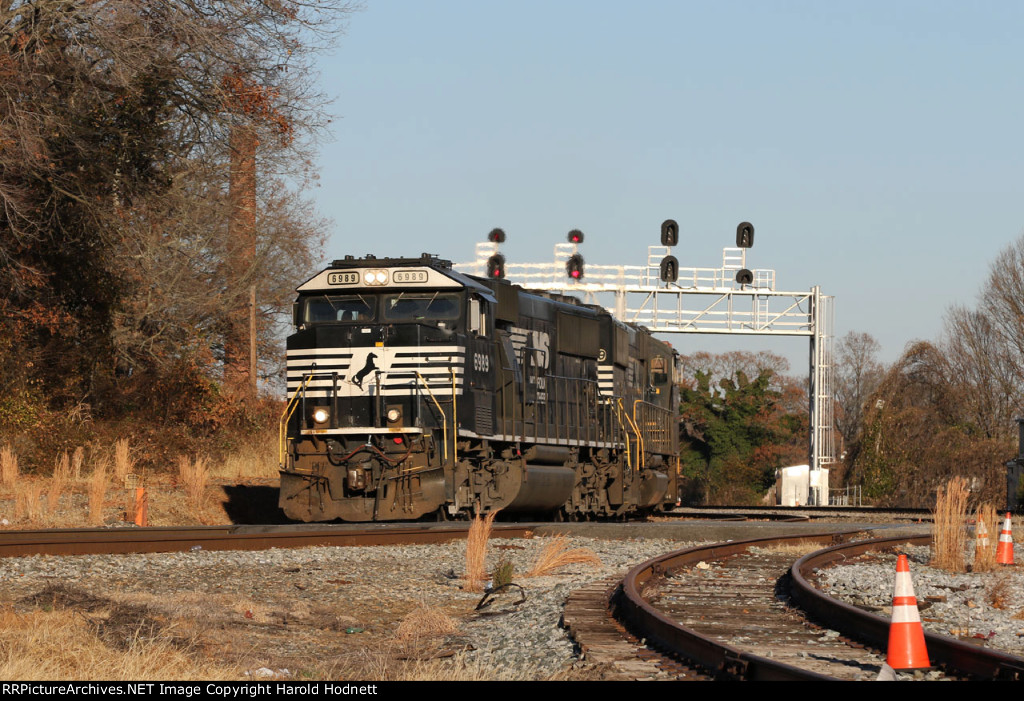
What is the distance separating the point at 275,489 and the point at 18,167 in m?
7.89

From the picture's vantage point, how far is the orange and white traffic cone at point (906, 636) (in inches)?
251

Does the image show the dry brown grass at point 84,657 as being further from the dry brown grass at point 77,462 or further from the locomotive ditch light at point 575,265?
the locomotive ditch light at point 575,265

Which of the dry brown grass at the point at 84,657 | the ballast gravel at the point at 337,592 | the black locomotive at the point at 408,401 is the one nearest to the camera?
the dry brown grass at the point at 84,657

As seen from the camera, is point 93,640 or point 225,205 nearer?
point 93,640

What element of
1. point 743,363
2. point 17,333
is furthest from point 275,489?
point 743,363

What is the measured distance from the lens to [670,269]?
45.8 meters

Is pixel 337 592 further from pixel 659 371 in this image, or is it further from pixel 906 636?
pixel 659 371

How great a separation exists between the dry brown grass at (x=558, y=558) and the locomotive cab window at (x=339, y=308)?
16.8 feet

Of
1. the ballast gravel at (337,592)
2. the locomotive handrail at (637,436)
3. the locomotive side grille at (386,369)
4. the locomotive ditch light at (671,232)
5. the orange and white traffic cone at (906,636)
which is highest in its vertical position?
the locomotive ditch light at (671,232)

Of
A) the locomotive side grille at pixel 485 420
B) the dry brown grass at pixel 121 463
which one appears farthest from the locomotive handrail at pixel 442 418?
the dry brown grass at pixel 121 463

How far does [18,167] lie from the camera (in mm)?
19297

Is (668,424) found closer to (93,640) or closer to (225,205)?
(225,205)

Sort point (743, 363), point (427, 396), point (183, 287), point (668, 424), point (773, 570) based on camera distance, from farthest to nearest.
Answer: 1. point (743, 363)
2. point (183, 287)
3. point (668, 424)
4. point (427, 396)
5. point (773, 570)

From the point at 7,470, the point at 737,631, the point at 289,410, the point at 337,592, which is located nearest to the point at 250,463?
the point at 7,470
